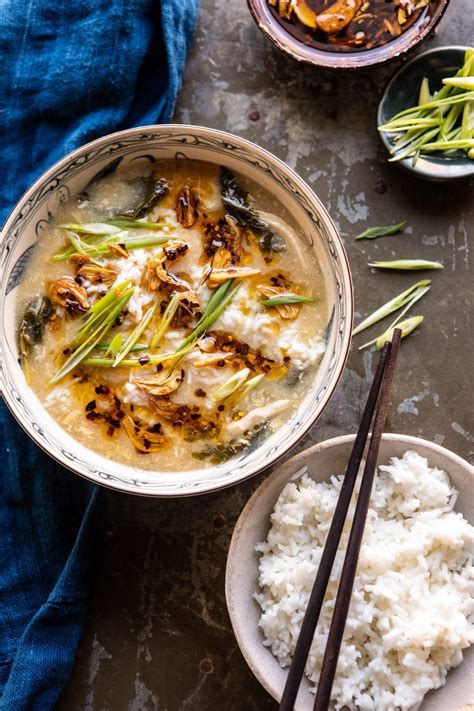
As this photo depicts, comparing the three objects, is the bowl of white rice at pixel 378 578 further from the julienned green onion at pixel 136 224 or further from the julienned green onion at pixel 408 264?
the julienned green onion at pixel 136 224

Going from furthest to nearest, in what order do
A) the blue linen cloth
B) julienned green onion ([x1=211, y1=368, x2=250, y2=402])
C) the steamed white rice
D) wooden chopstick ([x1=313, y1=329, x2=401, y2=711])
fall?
the blue linen cloth → julienned green onion ([x1=211, y1=368, x2=250, y2=402]) → the steamed white rice → wooden chopstick ([x1=313, y1=329, x2=401, y2=711])

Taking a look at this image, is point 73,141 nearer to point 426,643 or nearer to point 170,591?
point 170,591

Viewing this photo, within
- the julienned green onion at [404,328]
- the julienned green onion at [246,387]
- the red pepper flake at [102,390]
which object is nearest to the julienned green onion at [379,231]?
the julienned green onion at [404,328]

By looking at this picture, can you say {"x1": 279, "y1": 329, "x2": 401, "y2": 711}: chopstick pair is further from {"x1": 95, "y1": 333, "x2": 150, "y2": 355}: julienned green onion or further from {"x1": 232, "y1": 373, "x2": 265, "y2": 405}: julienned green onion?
{"x1": 95, "y1": 333, "x2": 150, "y2": 355}: julienned green onion

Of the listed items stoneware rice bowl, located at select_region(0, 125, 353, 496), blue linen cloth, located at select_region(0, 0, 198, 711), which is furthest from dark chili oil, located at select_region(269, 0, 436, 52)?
stoneware rice bowl, located at select_region(0, 125, 353, 496)

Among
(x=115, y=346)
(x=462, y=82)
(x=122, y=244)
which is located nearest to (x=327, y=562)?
(x=115, y=346)
